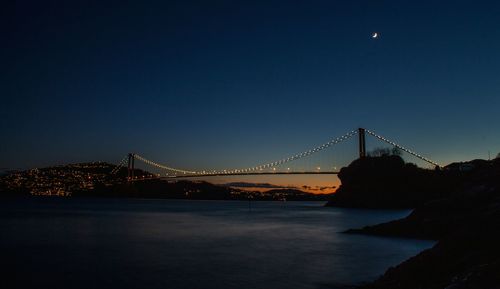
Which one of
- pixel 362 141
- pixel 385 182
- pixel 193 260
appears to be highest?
pixel 362 141

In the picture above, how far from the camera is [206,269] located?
17.7m

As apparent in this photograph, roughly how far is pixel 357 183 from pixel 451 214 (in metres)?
67.6

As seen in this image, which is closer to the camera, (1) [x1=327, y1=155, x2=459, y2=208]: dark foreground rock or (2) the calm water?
(2) the calm water

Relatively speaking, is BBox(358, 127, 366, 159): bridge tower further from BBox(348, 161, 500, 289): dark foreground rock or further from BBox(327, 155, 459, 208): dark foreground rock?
BBox(348, 161, 500, 289): dark foreground rock

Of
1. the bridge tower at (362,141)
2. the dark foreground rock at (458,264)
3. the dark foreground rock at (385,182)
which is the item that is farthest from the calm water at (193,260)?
the bridge tower at (362,141)

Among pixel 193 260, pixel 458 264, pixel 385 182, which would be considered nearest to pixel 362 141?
pixel 385 182

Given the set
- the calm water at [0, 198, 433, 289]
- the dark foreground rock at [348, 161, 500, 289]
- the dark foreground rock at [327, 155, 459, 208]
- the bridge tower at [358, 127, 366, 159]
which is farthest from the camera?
the bridge tower at [358, 127, 366, 159]

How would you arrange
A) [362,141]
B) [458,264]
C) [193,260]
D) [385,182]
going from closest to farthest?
[458,264] < [193,260] < [385,182] < [362,141]

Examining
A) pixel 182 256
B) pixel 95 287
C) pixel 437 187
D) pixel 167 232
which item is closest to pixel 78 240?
pixel 167 232

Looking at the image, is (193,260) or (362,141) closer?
(193,260)

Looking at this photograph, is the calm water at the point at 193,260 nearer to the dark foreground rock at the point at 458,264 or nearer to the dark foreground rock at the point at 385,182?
the dark foreground rock at the point at 458,264

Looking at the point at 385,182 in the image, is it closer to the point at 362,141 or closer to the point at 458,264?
the point at 362,141

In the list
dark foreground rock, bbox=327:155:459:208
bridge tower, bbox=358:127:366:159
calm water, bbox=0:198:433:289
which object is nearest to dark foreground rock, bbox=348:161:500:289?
calm water, bbox=0:198:433:289

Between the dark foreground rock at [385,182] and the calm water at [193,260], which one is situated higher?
the dark foreground rock at [385,182]
